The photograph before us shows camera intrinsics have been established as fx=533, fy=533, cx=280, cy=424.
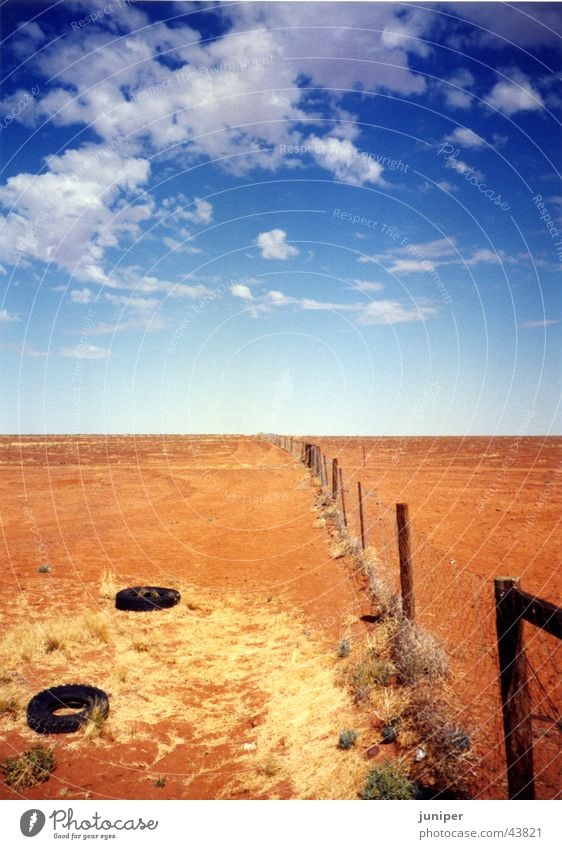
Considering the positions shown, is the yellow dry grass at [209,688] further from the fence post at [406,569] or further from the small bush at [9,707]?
the fence post at [406,569]

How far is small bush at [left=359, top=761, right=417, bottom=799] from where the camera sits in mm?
4414

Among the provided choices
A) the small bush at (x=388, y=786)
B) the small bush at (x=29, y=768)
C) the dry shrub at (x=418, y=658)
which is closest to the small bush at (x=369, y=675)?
the dry shrub at (x=418, y=658)

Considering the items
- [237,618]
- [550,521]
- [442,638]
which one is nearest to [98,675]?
[237,618]

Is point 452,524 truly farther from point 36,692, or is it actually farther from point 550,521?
point 36,692

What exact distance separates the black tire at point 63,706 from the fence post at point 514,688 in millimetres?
4487

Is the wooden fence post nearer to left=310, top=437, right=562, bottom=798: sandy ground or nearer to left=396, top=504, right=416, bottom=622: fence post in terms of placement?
left=310, top=437, right=562, bottom=798: sandy ground

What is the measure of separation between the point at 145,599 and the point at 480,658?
6000 mm

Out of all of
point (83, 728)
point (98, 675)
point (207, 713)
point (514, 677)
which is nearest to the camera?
point (514, 677)

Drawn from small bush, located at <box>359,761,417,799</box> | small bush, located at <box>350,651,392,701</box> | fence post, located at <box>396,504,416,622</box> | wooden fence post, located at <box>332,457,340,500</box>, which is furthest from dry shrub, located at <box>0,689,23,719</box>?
wooden fence post, located at <box>332,457,340,500</box>

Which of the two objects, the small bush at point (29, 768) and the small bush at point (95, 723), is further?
the small bush at point (95, 723)

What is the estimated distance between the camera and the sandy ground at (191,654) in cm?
520

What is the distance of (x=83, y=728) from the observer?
600 centimetres

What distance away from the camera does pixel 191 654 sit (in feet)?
27.1

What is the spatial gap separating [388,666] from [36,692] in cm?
447
